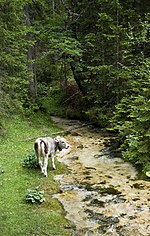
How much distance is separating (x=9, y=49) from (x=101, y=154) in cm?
713

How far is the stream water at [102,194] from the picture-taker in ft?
31.5

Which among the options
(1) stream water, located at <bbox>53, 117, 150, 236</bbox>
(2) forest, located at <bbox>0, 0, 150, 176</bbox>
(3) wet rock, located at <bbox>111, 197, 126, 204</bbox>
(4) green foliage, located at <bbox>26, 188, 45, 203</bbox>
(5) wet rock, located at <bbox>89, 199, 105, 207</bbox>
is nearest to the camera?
(1) stream water, located at <bbox>53, 117, 150, 236</bbox>

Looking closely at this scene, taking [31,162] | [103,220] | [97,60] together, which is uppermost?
[97,60]

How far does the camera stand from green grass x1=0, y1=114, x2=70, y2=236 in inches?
364

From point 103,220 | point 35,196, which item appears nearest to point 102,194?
point 103,220

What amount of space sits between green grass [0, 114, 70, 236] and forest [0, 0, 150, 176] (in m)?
1.90

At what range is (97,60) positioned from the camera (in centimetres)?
2436

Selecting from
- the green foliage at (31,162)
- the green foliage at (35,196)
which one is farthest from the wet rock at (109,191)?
the green foliage at (31,162)

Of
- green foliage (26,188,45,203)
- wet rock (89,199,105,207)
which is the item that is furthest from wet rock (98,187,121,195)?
green foliage (26,188,45,203)

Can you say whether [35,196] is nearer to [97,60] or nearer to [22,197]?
[22,197]

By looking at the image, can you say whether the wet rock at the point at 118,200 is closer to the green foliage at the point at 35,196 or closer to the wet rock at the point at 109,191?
the wet rock at the point at 109,191

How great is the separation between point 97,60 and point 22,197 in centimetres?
1492

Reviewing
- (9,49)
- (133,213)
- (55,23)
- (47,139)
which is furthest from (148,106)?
(55,23)

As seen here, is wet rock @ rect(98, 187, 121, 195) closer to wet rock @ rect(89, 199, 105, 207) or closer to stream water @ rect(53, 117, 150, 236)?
stream water @ rect(53, 117, 150, 236)
